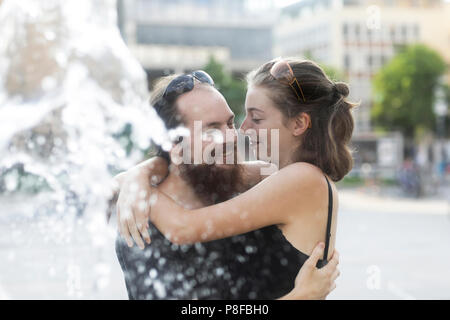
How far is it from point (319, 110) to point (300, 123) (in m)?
0.07

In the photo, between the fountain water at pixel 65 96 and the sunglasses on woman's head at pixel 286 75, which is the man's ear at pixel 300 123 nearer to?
the sunglasses on woman's head at pixel 286 75

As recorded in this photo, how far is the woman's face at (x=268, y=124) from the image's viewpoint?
183 centimetres

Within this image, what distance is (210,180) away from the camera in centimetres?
183

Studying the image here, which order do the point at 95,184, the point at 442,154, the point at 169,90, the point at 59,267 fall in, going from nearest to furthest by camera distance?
the point at 169,90, the point at 95,184, the point at 59,267, the point at 442,154

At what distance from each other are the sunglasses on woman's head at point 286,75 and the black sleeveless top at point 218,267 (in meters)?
0.30

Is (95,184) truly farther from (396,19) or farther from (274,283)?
(396,19)

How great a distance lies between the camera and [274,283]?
1730 mm

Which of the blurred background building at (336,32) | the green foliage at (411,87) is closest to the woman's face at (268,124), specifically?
the blurred background building at (336,32)

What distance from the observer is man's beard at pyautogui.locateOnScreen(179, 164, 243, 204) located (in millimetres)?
1799

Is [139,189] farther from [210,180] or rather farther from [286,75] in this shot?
[286,75]

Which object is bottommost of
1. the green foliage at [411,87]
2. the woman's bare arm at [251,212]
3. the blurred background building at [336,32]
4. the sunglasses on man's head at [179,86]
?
the green foliage at [411,87]

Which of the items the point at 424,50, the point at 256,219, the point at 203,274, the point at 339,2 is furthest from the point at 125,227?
the point at 339,2

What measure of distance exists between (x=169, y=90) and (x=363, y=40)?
49553mm

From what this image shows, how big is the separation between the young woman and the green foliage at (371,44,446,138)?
37.8 m
